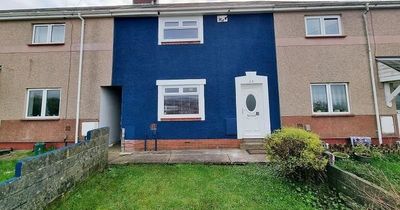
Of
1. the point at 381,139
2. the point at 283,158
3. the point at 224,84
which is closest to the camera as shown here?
the point at 283,158

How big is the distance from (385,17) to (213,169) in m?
10.1

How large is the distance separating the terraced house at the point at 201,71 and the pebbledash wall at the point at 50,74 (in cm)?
4

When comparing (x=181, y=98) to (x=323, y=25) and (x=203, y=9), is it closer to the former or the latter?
(x=203, y=9)

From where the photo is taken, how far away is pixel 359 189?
416 cm

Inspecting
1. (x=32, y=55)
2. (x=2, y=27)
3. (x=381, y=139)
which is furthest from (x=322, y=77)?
(x=2, y=27)

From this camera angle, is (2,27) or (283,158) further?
(2,27)

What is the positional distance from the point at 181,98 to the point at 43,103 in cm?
593

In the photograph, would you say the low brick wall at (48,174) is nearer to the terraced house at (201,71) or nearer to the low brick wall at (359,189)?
the terraced house at (201,71)

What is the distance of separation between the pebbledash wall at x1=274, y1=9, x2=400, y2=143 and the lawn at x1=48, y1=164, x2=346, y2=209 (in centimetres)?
434

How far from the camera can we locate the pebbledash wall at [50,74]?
917 centimetres

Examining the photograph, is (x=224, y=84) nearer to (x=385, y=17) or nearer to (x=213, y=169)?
(x=213, y=169)

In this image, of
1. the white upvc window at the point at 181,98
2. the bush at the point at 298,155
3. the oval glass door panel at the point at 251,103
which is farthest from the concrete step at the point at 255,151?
the white upvc window at the point at 181,98

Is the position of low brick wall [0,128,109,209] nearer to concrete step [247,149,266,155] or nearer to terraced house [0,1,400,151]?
terraced house [0,1,400,151]

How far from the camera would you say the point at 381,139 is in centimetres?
877
